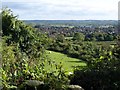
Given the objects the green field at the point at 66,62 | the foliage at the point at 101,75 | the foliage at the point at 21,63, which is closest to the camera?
the foliage at the point at 101,75

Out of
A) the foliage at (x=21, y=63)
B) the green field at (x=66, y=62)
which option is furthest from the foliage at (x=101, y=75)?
the green field at (x=66, y=62)

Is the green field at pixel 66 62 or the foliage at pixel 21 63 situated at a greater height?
the foliage at pixel 21 63

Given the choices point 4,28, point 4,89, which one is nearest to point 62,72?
point 4,89

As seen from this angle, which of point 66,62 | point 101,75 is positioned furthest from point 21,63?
point 66,62

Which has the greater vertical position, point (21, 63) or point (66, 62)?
point (21, 63)

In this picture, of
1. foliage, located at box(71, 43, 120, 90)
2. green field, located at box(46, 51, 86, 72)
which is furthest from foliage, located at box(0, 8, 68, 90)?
green field, located at box(46, 51, 86, 72)

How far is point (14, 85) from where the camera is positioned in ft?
26.8

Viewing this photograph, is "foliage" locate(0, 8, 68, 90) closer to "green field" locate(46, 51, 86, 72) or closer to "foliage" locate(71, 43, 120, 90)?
"foliage" locate(71, 43, 120, 90)

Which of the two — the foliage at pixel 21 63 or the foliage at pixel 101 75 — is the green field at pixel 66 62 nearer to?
the foliage at pixel 21 63

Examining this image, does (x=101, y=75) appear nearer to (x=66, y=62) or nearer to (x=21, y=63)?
(x=21, y=63)

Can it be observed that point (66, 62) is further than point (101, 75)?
Yes

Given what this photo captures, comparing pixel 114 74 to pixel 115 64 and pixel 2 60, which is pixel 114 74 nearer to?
pixel 115 64

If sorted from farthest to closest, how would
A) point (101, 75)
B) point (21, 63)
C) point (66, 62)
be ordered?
1. point (66, 62)
2. point (21, 63)
3. point (101, 75)

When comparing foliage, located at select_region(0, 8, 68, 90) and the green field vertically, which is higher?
foliage, located at select_region(0, 8, 68, 90)
